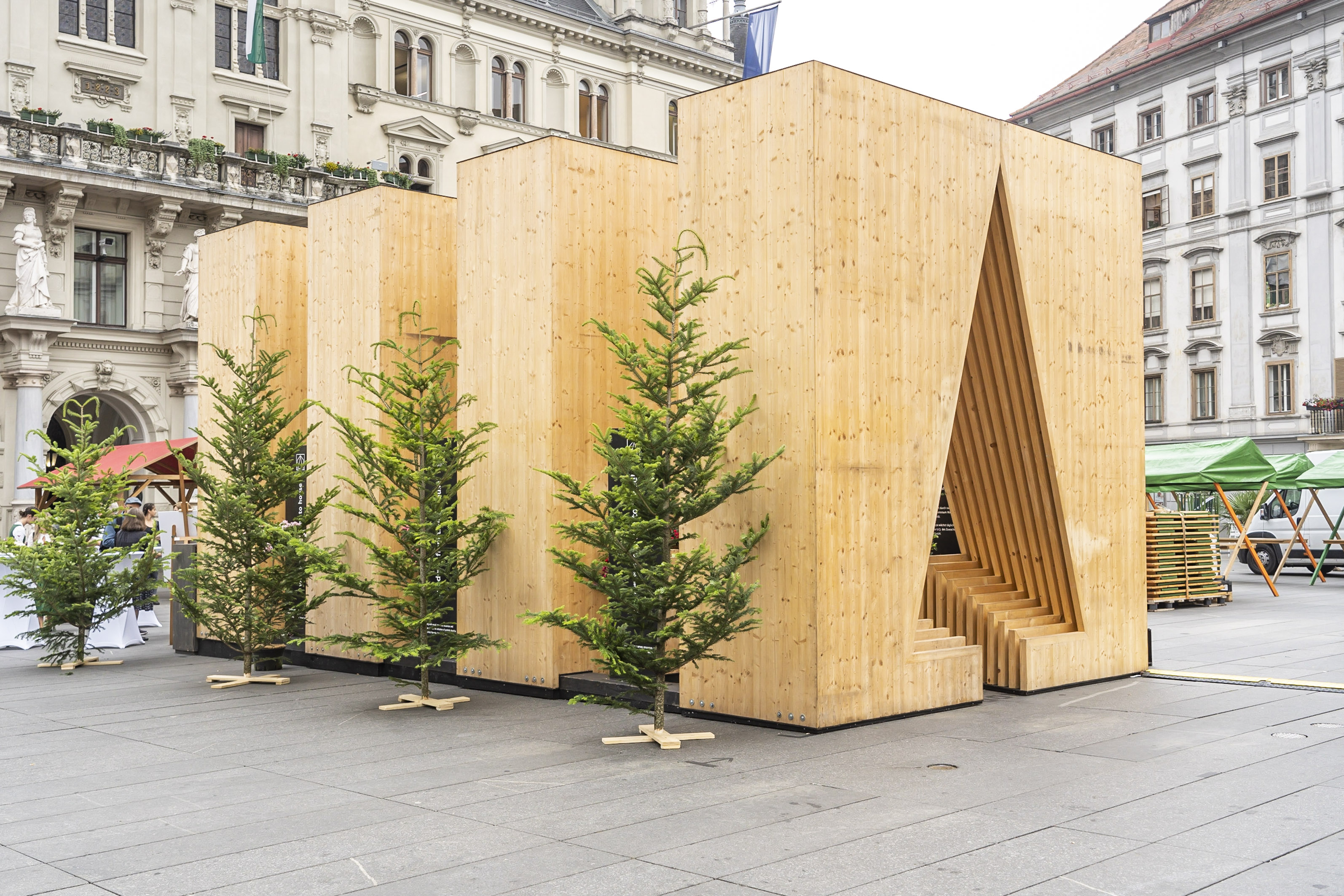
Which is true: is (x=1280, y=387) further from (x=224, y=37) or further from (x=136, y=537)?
(x=136, y=537)

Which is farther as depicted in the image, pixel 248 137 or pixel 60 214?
pixel 248 137

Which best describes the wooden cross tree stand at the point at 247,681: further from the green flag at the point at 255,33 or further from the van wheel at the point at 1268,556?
the van wheel at the point at 1268,556

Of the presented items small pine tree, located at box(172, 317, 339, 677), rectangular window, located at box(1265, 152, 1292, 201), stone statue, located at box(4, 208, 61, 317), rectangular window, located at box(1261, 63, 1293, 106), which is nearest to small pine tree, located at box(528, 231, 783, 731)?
small pine tree, located at box(172, 317, 339, 677)

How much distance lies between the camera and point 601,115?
4288cm

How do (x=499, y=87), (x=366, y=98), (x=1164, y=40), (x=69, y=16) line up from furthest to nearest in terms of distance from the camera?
(x=1164, y=40) → (x=499, y=87) → (x=366, y=98) → (x=69, y=16)

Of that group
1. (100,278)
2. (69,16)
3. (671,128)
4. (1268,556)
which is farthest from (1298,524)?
(69,16)

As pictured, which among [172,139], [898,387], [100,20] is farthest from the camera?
[172,139]

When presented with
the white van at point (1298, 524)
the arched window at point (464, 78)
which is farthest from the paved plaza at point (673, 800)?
the arched window at point (464, 78)

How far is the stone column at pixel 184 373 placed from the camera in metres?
31.8

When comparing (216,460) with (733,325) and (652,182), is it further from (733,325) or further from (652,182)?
(733,325)

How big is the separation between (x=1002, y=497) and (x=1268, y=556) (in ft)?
73.2

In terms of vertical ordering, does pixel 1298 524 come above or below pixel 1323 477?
below

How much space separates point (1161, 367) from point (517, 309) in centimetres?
4144

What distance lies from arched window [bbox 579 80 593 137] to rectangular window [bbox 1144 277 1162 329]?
22222 mm
